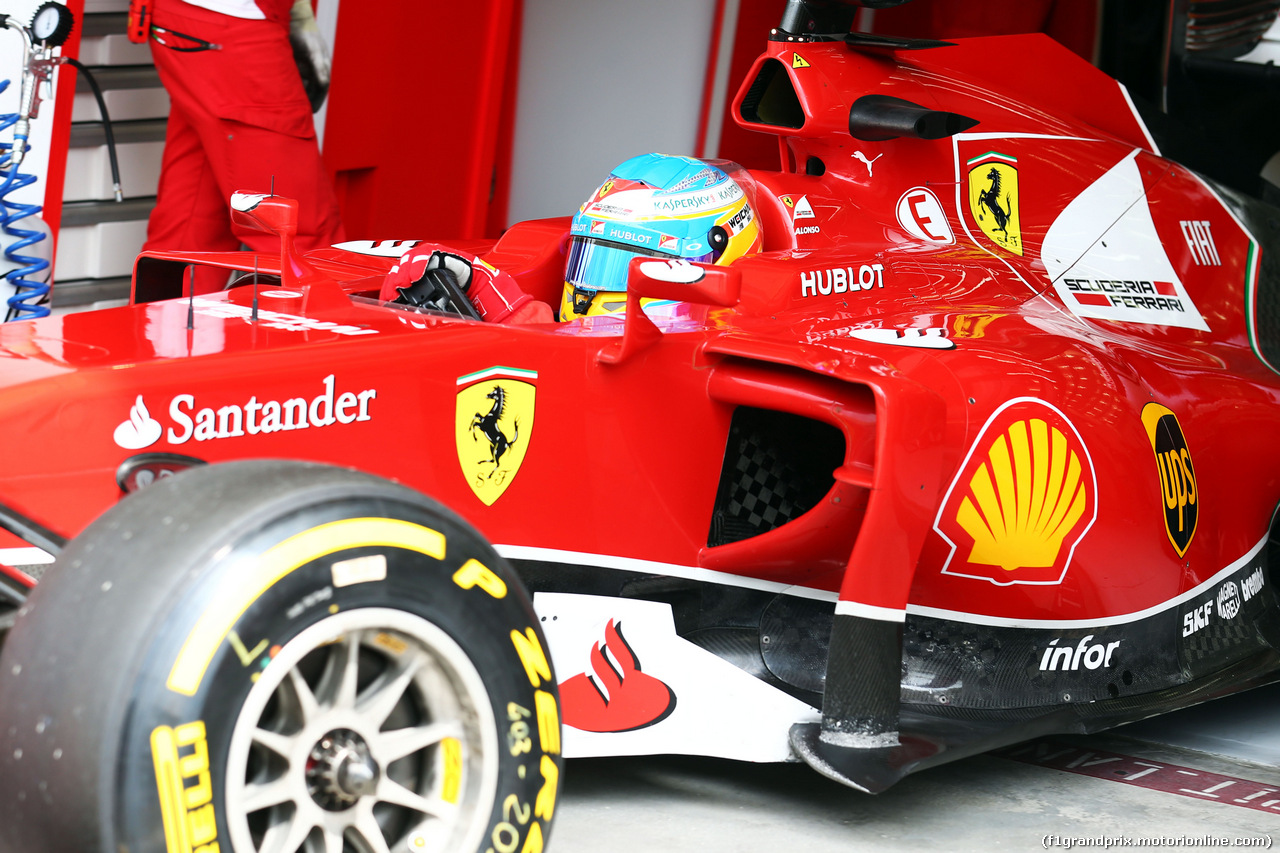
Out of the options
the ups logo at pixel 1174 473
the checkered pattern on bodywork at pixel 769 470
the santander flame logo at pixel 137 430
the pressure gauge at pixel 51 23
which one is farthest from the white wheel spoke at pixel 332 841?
the pressure gauge at pixel 51 23

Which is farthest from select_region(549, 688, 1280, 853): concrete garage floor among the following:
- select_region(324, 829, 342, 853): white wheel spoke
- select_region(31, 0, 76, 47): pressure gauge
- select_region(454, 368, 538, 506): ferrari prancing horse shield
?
select_region(31, 0, 76, 47): pressure gauge

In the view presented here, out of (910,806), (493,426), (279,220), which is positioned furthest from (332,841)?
(910,806)

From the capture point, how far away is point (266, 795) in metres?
1.57

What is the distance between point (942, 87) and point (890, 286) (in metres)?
0.77

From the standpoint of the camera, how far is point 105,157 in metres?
4.96

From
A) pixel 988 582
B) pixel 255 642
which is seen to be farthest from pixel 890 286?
pixel 255 642

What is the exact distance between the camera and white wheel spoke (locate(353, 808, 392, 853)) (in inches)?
65.2

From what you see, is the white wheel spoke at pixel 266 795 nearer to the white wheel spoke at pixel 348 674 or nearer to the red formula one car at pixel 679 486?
the red formula one car at pixel 679 486

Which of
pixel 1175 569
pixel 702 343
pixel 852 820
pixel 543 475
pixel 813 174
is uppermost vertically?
pixel 813 174

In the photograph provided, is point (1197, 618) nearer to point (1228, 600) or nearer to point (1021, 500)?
point (1228, 600)

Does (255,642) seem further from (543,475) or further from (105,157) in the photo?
(105,157)

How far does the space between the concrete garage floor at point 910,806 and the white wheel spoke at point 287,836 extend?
0.81 meters

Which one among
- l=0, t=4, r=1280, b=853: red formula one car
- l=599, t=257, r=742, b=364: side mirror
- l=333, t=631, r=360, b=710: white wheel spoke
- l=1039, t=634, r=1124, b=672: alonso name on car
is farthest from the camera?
l=1039, t=634, r=1124, b=672: alonso name on car

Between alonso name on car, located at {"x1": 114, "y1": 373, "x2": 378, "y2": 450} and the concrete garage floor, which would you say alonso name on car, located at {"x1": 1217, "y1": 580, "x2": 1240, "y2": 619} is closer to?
the concrete garage floor
